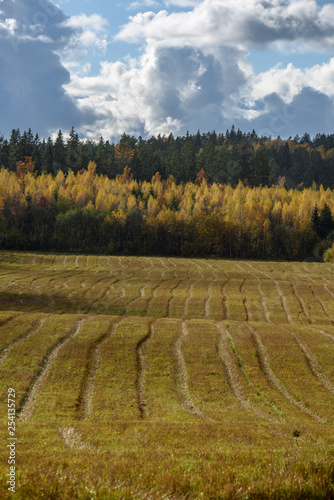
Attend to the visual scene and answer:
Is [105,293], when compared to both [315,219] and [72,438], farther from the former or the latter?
[315,219]

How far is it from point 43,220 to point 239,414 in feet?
513

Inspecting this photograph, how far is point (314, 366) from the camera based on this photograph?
3744cm

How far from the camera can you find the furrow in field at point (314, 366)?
3431cm

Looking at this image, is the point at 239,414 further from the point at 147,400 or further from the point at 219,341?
the point at 219,341

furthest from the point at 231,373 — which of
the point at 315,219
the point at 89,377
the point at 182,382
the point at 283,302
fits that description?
the point at 315,219

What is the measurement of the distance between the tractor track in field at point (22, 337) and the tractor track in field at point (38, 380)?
3.68 m

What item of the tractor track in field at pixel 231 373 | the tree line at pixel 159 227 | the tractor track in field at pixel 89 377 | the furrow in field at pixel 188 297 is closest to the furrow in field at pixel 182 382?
the tractor track in field at pixel 231 373

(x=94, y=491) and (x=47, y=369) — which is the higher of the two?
(x=94, y=491)

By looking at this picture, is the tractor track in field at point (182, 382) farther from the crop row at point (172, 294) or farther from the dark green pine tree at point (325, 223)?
the dark green pine tree at point (325, 223)

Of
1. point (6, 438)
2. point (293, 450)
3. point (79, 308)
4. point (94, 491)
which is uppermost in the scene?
point (94, 491)

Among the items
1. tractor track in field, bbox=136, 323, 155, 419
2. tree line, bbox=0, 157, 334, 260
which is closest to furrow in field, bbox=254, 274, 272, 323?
tractor track in field, bbox=136, 323, 155, 419

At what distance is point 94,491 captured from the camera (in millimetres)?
9734

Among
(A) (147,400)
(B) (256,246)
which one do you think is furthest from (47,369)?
(B) (256,246)

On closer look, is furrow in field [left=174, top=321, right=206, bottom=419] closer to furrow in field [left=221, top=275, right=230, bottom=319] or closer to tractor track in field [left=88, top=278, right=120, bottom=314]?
furrow in field [left=221, top=275, right=230, bottom=319]
